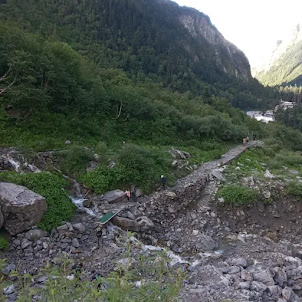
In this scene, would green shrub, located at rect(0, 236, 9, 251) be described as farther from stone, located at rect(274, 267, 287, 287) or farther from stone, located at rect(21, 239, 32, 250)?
stone, located at rect(274, 267, 287, 287)

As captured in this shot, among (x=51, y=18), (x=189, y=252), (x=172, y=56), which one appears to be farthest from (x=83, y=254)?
(x=172, y=56)

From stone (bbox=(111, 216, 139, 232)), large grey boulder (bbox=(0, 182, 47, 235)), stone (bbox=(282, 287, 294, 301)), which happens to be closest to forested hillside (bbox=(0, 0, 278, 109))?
large grey boulder (bbox=(0, 182, 47, 235))

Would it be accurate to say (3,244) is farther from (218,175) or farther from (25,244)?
(218,175)

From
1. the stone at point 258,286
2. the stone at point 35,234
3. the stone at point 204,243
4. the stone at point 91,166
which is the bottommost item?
the stone at point 35,234

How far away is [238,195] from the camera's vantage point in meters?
17.1

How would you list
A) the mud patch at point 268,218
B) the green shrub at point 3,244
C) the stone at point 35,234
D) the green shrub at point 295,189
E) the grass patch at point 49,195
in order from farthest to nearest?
the green shrub at point 295,189, the mud patch at point 268,218, the grass patch at point 49,195, the stone at point 35,234, the green shrub at point 3,244

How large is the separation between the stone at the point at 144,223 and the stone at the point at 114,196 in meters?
2.07

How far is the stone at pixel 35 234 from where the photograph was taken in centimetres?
1098

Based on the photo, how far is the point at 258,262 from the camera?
11.8m

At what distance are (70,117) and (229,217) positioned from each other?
16.7m

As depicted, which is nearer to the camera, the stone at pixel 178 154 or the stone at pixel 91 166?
the stone at pixel 91 166

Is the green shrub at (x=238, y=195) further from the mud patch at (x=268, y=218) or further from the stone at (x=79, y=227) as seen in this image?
the stone at (x=79, y=227)

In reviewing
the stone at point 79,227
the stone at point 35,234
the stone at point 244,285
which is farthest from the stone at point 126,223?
the stone at point 244,285

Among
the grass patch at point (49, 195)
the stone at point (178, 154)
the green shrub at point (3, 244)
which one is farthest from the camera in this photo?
the stone at point (178, 154)
